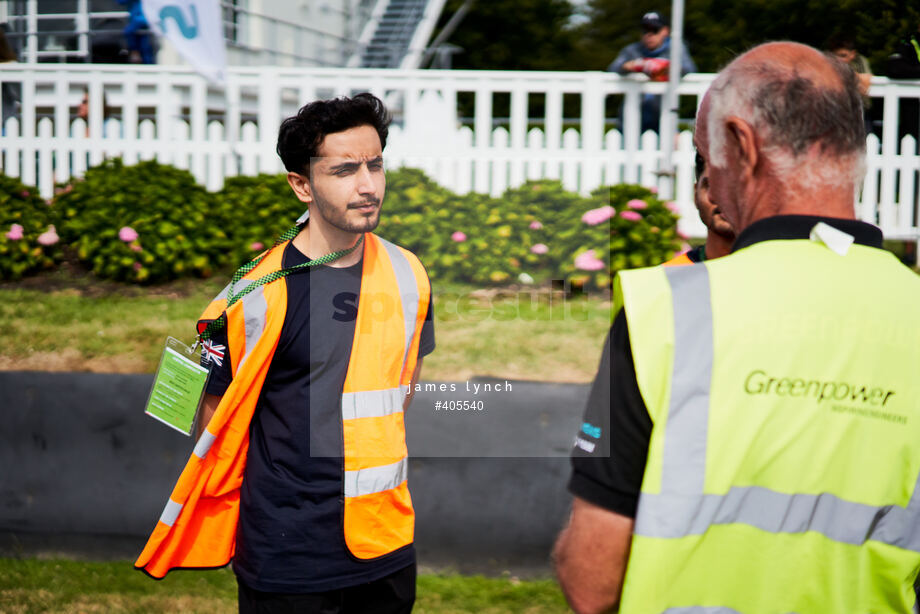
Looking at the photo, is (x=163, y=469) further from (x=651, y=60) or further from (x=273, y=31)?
(x=273, y=31)

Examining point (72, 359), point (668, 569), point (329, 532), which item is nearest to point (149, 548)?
point (329, 532)

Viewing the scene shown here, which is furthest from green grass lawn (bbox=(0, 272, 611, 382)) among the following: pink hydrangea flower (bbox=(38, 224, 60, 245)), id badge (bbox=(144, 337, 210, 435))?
id badge (bbox=(144, 337, 210, 435))

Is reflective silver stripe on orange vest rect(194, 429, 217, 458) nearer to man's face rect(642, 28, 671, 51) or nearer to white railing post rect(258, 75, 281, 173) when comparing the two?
white railing post rect(258, 75, 281, 173)

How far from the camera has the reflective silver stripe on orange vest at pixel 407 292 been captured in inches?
111

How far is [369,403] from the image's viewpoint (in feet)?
8.79

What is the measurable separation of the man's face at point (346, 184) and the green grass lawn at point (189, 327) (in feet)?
9.33

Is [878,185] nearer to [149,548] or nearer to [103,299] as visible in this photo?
[103,299]

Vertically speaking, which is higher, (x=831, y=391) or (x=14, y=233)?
(x=831, y=391)

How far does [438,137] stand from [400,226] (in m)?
1.21

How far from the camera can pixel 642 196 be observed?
24.2ft

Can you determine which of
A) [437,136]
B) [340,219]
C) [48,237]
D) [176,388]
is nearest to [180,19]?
[48,237]

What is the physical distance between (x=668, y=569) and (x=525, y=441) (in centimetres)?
304

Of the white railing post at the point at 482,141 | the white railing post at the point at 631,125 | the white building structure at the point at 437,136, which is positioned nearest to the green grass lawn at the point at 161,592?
the white building structure at the point at 437,136

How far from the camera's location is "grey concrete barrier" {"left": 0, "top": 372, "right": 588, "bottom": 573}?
4.51m
